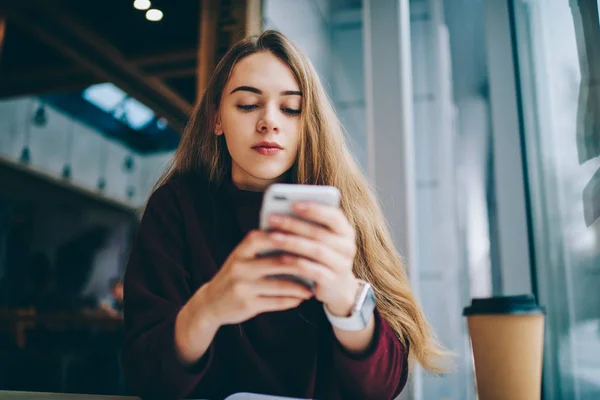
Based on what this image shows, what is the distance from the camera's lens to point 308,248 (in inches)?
22.5

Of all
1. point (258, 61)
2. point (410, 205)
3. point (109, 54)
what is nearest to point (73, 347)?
point (109, 54)

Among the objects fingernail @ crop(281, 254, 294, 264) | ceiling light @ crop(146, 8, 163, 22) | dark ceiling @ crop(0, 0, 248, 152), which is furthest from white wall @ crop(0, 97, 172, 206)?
fingernail @ crop(281, 254, 294, 264)

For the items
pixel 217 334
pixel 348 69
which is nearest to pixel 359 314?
pixel 217 334

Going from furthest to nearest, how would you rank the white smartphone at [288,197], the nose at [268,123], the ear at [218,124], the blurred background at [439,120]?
the blurred background at [439,120] → the ear at [218,124] → the nose at [268,123] → the white smartphone at [288,197]

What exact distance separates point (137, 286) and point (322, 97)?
1.59ft

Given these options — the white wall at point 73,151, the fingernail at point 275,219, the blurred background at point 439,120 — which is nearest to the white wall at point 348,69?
the blurred background at point 439,120

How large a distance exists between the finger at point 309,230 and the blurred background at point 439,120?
691 millimetres

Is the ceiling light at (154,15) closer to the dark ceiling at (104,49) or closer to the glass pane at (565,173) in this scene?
the dark ceiling at (104,49)

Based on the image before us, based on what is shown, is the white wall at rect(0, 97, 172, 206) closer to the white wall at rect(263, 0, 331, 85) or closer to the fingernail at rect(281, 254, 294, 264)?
the white wall at rect(263, 0, 331, 85)

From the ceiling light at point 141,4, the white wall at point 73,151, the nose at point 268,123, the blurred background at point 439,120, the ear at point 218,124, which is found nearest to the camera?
the nose at point 268,123

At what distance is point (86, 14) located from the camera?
2666mm

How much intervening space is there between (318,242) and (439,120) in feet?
4.49

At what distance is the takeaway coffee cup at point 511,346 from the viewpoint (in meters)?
0.85

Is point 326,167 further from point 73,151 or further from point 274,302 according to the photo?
point 73,151
